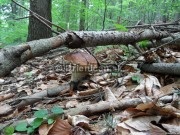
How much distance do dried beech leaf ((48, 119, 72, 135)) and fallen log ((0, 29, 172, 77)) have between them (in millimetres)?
474

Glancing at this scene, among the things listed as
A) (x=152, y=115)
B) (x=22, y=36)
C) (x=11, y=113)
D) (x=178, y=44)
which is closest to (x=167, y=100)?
(x=152, y=115)

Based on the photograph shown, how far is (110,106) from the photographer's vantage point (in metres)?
1.98

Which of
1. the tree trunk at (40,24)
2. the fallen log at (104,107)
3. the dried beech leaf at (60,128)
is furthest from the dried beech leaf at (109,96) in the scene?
the tree trunk at (40,24)

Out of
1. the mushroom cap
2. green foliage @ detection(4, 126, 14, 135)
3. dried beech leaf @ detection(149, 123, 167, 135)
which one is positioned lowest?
green foliage @ detection(4, 126, 14, 135)

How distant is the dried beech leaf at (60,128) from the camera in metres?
1.68

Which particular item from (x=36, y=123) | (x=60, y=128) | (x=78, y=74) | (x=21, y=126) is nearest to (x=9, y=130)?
(x=21, y=126)

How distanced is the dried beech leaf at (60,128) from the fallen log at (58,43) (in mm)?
474

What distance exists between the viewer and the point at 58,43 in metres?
1.99

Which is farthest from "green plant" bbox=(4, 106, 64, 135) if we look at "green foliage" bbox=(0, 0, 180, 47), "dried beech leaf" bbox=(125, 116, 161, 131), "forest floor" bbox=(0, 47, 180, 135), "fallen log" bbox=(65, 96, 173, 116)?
"green foliage" bbox=(0, 0, 180, 47)

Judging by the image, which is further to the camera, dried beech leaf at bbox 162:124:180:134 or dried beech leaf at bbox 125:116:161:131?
dried beech leaf at bbox 125:116:161:131

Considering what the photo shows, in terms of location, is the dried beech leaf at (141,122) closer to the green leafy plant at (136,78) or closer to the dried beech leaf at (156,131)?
the dried beech leaf at (156,131)

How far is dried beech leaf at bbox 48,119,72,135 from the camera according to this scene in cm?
168

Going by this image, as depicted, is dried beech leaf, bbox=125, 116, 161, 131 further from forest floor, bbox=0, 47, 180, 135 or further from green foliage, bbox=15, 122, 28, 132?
green foliage, bbox=15, 122, 28, 132

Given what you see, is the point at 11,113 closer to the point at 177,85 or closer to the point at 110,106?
the point at 110,106
